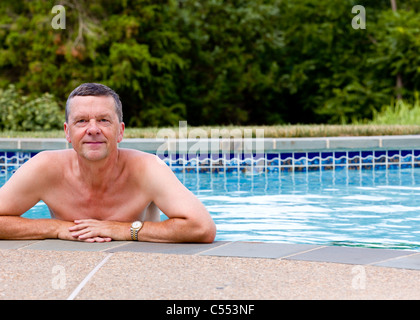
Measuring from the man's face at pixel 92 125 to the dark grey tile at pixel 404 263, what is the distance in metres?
1.71

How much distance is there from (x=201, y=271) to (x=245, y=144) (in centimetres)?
640

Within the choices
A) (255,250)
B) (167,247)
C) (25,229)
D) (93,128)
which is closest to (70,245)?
(25,229)

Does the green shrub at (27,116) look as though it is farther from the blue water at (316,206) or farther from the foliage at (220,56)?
the blue water at (316,206)

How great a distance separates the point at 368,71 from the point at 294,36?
2.43 m

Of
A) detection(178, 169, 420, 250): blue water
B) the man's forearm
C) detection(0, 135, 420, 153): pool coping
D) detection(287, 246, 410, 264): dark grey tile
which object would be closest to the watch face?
the man's forearm

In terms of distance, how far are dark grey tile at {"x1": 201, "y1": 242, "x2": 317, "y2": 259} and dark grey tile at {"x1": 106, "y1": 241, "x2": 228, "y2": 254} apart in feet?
0.30

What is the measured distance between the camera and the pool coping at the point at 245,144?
9719 millimetres

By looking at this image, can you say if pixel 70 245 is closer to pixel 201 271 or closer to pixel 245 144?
pixel 201 271

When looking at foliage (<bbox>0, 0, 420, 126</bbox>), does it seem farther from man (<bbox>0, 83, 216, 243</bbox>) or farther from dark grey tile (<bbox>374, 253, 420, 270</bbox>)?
dark grey tile (<bbox>374, 253, 420, 270</bbox>)

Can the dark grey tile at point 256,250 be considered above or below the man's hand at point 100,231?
below

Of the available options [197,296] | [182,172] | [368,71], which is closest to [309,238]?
[197,296]

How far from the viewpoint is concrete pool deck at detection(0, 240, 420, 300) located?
3252 mm

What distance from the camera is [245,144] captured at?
32.7 feet

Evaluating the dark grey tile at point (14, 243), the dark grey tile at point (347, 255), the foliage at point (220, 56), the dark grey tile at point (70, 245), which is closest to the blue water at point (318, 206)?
the dark grey tile at point (347, 255)
